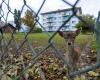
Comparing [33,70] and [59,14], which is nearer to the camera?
[59,14]

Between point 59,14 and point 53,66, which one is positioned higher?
point 59,14

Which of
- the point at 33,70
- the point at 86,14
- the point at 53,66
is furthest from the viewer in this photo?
the point at 53,66

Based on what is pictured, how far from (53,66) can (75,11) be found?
245 centimetres

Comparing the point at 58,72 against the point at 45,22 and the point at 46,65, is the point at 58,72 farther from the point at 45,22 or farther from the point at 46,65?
the point at 45,22

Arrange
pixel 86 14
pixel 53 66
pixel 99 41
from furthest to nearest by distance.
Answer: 1. pixel 53 66
2. pixel 86 14
3. pixel 99 41

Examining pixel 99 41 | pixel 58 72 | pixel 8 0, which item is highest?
pixel 8 0

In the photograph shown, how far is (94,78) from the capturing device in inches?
86.7

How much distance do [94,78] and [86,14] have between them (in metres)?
1.60

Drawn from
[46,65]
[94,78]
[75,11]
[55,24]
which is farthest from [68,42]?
[75,11]

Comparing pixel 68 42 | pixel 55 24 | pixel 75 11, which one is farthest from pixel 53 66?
pixel 75 11

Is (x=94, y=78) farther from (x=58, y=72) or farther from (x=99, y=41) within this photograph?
(x=99, y=41)

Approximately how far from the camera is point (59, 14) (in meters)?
0.78

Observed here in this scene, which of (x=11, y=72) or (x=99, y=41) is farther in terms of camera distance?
(x=11, y=72)

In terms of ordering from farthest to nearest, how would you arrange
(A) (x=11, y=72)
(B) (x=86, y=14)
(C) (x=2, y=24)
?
1. (A) (x=11, y=72)
2. (C) (x=2, y=24)
3. (B) (x=86, y=14)
